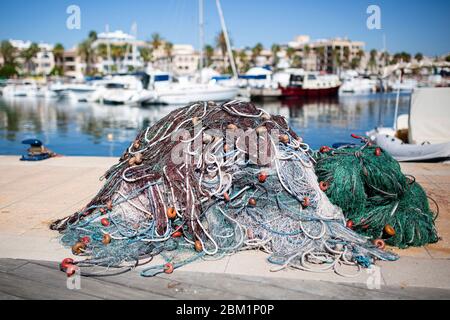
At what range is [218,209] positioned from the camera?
5484mm

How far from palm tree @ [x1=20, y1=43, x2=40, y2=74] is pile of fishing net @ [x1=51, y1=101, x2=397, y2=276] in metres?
135

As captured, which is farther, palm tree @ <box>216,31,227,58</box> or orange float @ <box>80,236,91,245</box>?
palm tree @ <box>216,31,227,58</box>

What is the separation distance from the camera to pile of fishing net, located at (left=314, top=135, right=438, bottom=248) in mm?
5559

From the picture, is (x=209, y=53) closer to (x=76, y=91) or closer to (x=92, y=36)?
(x=92, y=36)

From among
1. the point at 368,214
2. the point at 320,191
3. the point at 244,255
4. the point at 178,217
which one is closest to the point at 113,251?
the point at 178,217

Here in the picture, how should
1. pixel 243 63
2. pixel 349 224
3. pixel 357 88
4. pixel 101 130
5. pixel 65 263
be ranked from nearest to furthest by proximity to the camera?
pixel 65 263 < pixel 349 224 < pixel 101 130 < pixel 357 88 < pixel 243 63

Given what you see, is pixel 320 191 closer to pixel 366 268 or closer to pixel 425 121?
pixel 366 268

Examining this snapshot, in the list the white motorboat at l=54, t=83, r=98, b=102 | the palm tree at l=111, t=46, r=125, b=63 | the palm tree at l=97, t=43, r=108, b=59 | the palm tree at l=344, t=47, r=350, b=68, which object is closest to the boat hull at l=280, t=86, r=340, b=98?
the white motorboat at l=54, t=83, r=98, b=102

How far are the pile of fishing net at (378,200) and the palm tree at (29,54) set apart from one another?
13613 cm

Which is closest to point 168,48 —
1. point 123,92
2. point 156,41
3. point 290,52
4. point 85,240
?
point 156,41

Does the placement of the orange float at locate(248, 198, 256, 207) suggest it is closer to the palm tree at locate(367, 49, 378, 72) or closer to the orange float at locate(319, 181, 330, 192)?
the orange float at locate(319, 181, 330, 192)

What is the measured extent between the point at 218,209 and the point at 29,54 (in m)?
136

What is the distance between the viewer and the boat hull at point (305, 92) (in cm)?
6725
